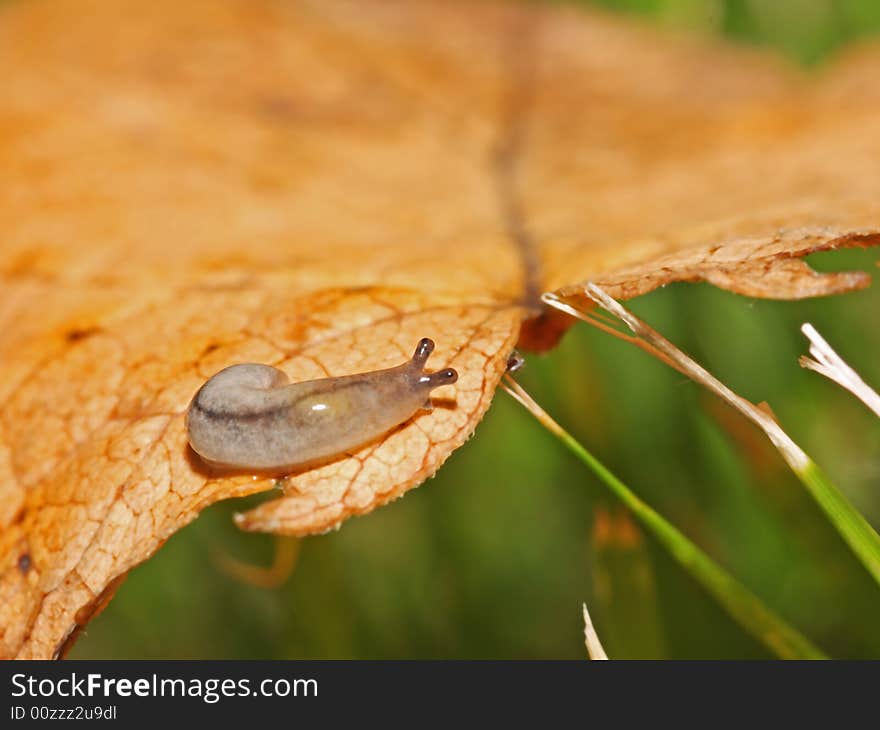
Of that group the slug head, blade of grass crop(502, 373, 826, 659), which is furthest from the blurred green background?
the slug head

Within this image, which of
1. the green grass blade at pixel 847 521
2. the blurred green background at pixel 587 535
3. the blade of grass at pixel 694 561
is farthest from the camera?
the blurred green background at pixel 587 535

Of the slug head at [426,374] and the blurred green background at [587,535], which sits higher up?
the slug head at [426,374]

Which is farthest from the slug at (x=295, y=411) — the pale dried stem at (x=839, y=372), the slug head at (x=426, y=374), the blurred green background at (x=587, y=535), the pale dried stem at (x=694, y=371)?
the blurred green background at (x=587, y=535)

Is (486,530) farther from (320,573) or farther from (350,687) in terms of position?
(350,687)

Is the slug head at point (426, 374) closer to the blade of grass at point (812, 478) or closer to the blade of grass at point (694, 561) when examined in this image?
the blade of grass at point (694, 561)

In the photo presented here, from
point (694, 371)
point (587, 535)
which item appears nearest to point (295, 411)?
point (694, 371)

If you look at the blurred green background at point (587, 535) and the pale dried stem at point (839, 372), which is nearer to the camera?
the pale dried stem at point (839, 372)

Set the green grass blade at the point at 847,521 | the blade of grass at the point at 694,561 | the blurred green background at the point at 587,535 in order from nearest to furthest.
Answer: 1. the green grass blade at the point at 847,521
2. the blade of grass at the point at 694,561
3. the blurred green background at the point at 587,535

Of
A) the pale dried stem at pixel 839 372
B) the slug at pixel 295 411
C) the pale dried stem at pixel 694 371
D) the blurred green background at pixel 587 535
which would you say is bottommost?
the blurred green background at pixel 587 535
